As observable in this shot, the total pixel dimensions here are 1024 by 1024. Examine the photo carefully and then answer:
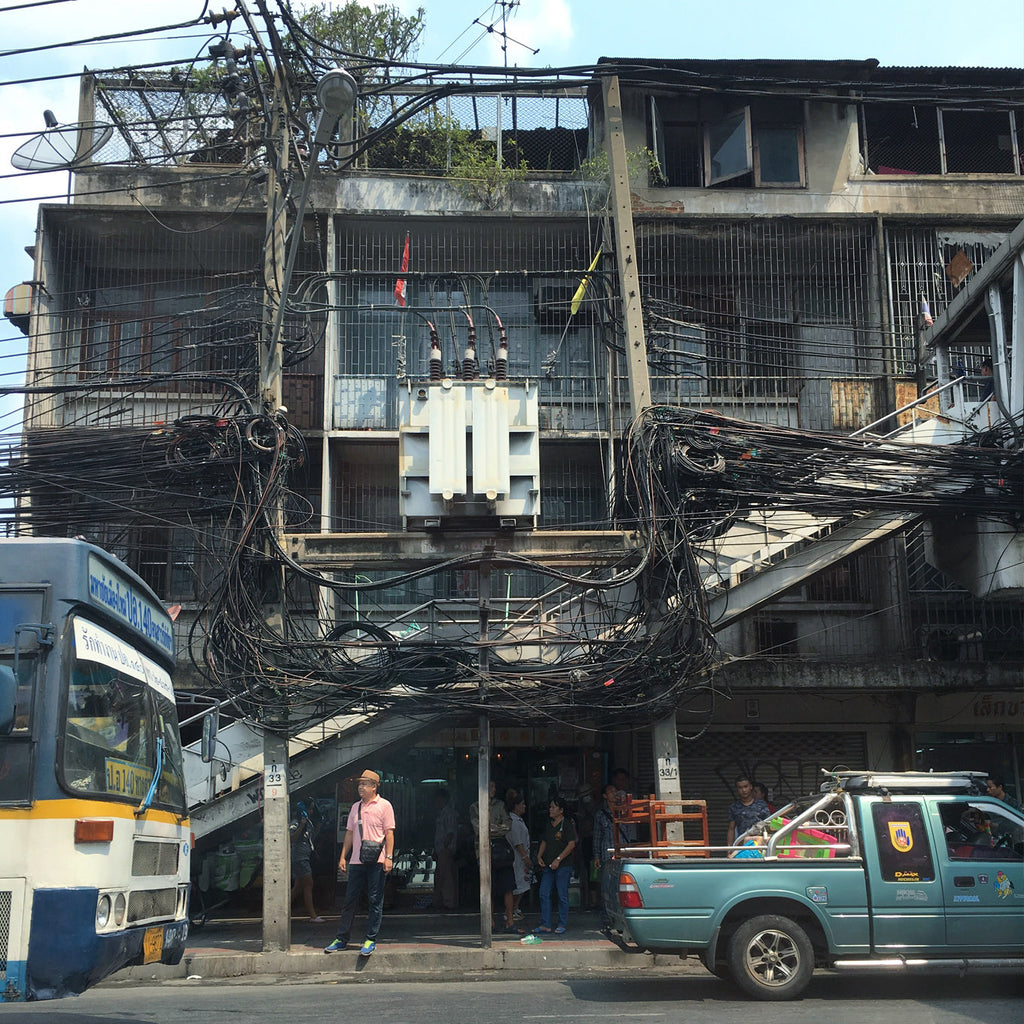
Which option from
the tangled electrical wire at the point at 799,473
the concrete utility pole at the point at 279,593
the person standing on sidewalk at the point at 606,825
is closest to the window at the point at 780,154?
the tangled electrical wire at the point at 799,473

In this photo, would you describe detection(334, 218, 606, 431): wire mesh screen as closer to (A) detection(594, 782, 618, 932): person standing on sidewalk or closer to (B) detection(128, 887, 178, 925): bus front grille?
(A) detection(594, 782, 618, 932): person standing on sidewalk

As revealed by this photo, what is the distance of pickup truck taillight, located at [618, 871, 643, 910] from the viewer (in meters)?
8.75

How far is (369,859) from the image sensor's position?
35.4ft

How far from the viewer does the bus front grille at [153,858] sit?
6.61m

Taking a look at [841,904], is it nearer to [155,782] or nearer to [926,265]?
[155,782]

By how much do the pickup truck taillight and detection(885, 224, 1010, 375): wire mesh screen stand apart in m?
11.0

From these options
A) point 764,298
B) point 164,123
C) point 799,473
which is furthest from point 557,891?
point 164,123

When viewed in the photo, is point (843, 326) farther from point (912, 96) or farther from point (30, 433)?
point (30, 433)

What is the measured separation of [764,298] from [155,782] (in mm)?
13371

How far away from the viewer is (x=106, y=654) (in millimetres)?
6680

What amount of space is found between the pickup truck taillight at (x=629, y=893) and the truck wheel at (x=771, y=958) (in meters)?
0.82

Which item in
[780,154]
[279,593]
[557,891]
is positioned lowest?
[557,891]

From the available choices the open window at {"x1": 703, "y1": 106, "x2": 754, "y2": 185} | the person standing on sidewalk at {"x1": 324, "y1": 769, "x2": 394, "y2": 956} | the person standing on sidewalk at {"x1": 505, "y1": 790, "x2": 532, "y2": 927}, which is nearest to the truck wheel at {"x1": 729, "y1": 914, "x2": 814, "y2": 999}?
the person standing on sidewalk at {"x1": 324, "y1": 769, "x2": 394, "y2": 956}

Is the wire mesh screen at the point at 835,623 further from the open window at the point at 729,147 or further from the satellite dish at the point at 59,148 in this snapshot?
the satellite dish at the point at 59,148
